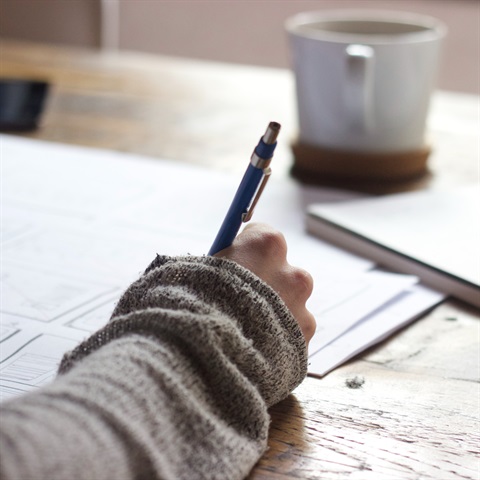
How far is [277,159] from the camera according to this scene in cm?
100

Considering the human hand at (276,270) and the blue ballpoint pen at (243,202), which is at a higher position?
the blue ballpoint pen at (243,202)

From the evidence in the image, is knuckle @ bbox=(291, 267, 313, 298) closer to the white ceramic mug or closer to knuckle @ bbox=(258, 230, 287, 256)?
knuckle @ bbox=(258, 230, 287, 256)

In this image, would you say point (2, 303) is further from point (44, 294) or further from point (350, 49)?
point (350, 49)

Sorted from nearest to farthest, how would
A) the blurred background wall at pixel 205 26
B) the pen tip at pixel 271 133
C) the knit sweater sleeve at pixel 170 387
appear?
the knit sweater sleeve at pixel 170 387 < the pen tip at pixel 271 133 < the blurred background wall at pixel 205 26

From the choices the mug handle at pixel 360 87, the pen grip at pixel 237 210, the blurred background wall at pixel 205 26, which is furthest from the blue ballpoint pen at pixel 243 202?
the blurred background wall at pixel 205 26

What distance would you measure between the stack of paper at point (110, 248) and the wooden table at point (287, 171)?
0.03m

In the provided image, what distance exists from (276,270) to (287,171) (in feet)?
1.50

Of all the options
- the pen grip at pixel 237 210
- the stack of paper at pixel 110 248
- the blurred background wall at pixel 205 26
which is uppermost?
the pen grip at pixel 237 210

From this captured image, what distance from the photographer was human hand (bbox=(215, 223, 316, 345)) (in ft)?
1.63

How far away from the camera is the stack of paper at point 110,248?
543mm

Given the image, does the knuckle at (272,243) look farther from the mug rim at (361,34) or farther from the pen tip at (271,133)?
the mug rim at (361,34)

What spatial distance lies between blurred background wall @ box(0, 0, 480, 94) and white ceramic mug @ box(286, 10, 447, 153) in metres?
1.32

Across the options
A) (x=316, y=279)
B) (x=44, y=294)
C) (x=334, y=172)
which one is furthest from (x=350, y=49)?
(x=44, y=294)

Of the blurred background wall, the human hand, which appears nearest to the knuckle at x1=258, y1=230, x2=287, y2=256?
the human hand
